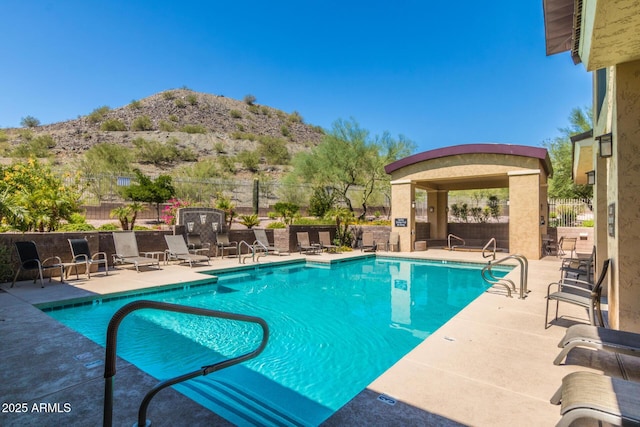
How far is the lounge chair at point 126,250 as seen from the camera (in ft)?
31.2

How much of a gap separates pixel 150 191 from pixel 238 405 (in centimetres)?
1832

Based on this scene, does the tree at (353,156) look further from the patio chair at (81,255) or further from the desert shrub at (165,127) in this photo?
the desert shrub at (165,127)

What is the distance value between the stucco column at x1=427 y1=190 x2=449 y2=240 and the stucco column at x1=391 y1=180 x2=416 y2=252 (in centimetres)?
405

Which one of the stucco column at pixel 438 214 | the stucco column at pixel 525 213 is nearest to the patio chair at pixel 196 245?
the stucco column at pixel 525 213

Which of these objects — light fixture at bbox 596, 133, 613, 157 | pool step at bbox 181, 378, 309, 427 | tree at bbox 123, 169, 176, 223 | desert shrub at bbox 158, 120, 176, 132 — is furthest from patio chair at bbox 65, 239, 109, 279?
desert shrub at bbox 158, 120, 176, 132

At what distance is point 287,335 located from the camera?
18.1ft

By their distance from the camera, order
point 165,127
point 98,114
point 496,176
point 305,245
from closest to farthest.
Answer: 1. point 496,176
2. point 305,245
3. point 165,127
4. point 98,114

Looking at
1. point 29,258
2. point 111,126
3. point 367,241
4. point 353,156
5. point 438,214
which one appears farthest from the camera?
point 111,126

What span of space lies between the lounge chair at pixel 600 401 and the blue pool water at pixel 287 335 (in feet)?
7.29

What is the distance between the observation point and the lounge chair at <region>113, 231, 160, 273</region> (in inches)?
374

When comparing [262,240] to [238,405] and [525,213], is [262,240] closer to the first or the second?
[525,213]

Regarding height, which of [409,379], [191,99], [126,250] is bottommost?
[409,379]

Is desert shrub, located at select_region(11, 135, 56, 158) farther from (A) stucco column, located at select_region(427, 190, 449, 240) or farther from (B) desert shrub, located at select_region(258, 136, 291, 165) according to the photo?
(A) stucco column, located at select_region(427, 190, 449, 240)

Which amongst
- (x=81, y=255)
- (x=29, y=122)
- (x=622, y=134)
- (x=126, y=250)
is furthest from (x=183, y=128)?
(x=622, y=134)
